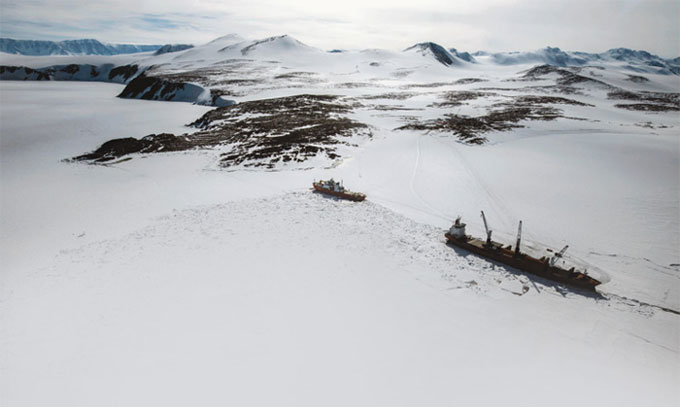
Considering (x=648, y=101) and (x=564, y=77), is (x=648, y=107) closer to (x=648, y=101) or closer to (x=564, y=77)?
(x=648, y=101)

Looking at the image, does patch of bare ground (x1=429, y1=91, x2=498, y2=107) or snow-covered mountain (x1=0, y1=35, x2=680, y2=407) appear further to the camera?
patch of bare ground (x1=429, y1=91, x2=498, y2=107)

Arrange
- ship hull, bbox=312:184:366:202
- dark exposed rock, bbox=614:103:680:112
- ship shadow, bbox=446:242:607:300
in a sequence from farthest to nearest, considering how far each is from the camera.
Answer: dark exposed rock, bbox=614:103:680:112
ship hull, bbox=312:184:366:202
ship shadow, bbox=446:242:607:300

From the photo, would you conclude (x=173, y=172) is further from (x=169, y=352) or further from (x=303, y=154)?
(x=169, y=352)

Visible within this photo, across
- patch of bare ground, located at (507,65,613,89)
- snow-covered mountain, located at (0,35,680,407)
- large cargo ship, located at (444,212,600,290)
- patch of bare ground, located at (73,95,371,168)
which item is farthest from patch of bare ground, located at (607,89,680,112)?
large cargo ship, located at (444,212,600,290)

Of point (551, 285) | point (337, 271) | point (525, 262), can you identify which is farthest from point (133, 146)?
point (551, 285)

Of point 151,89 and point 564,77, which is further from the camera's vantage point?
point 564,77

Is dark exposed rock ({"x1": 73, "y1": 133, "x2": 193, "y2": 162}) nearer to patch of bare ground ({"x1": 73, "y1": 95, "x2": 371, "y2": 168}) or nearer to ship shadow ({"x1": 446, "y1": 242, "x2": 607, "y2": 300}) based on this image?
patch of bare ground ({"x1": 73, "y1": 95, "x2": 371, "y2": 168})

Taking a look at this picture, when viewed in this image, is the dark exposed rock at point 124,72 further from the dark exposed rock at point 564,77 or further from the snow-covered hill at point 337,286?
the dark exposed rock at point 564,77

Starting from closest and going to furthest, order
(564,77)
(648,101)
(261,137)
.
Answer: (261,137), (648,101), (564,77)
